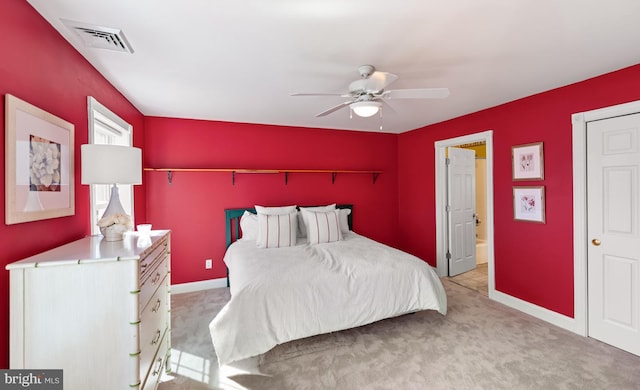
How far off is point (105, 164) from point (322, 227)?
7.77ft

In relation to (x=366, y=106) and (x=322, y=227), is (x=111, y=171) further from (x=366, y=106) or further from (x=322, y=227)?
(x=322, y=227)

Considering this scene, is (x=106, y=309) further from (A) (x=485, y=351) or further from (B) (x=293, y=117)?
(B) (x=293, y=117)

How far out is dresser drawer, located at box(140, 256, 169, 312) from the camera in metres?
1.43

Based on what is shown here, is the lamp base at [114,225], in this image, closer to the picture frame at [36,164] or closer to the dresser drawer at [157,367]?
the picture frame at [36,164]

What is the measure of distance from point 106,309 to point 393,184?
4356 millimetres

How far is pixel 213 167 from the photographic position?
12.6 feet

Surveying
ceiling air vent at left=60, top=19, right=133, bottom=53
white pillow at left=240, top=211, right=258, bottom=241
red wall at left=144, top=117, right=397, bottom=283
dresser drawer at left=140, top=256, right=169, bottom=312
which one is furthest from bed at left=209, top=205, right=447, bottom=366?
ceiling air vent at left=60, top=19, right=133, bottom=53

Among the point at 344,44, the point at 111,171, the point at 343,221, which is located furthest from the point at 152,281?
the point at 343,221

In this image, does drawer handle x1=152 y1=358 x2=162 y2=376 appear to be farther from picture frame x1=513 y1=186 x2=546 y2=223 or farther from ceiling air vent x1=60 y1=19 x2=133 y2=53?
picture frame x1=513 y1=186 x2=546 y2=223

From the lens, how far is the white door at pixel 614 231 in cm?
225

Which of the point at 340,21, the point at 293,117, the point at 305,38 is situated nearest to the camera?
the point at 340,21

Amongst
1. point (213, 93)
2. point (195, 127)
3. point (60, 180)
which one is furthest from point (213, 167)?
point (60, 180)

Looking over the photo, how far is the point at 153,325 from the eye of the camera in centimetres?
164

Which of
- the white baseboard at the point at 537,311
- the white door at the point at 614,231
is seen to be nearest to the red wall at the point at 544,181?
the white baseboard at the point at 537,311
